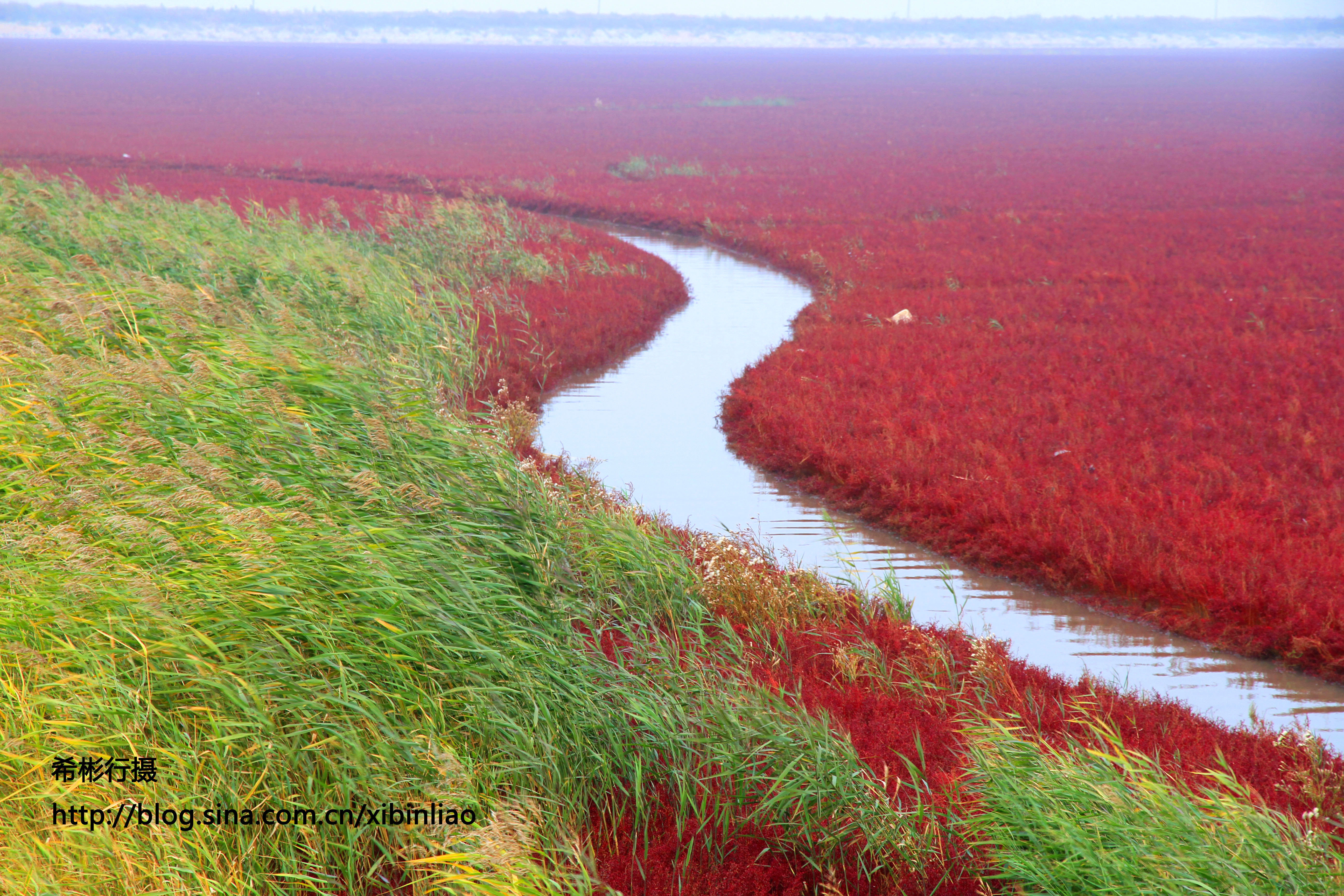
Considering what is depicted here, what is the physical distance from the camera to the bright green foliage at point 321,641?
3715mm

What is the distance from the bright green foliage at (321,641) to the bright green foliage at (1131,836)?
0.44m

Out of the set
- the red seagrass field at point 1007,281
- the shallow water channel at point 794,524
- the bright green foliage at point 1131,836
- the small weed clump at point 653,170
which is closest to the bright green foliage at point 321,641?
the bright green foliage at point 1131,836

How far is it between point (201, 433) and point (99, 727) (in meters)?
2.48

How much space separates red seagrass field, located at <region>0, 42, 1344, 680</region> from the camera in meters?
8.46

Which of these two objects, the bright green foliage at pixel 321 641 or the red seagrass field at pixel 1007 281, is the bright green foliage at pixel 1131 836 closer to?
the bright green foliage at pixel 321 641

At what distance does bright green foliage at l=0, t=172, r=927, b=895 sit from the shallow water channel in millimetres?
2385

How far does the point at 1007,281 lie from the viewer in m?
19.7

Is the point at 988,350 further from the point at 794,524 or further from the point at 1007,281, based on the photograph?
the point at 794,524

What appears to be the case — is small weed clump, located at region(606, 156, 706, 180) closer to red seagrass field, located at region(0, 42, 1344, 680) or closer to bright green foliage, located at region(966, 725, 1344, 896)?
red seagrass field, located at region(0, 42, 1344, 680)

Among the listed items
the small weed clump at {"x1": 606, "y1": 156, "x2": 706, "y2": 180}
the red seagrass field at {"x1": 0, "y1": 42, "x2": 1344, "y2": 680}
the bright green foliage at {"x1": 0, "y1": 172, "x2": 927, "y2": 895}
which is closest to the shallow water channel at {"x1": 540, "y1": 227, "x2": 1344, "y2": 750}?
the red seagrass field at {"x1": 0, "y1": 42, "x2": 1344, "y2": 680}

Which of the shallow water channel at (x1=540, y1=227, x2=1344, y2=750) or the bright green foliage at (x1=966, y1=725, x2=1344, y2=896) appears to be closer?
the bright green foliage at (x1=966, y1=725, x2=1344, y2=896)

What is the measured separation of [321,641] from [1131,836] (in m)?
3.51

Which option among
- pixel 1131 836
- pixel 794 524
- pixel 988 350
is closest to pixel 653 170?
pixel 988 350

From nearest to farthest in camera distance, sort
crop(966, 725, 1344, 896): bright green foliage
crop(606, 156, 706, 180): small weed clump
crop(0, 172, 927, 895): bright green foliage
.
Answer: crop(966, 725, 1344, 896): bright green foliage
crop(0, 172, 927, 895): bright green foliage
crop(606, 156, 706, 180): small weed clump
